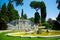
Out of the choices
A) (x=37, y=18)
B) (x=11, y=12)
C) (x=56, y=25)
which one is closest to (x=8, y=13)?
(x=11, y=12)

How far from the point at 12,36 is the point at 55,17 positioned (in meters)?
1.17

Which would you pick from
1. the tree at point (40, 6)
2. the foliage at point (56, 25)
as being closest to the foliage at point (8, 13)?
the tree at point (40, 6)

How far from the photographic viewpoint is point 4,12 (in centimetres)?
277

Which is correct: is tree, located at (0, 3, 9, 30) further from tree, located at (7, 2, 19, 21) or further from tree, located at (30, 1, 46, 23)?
tree, located at (30, 1, 46, 23)

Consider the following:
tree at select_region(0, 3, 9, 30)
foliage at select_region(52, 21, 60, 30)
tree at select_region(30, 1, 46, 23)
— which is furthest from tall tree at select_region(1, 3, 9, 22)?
foliage at select_region(52, 21, 60, 30)

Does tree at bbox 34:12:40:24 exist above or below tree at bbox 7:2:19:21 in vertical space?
below

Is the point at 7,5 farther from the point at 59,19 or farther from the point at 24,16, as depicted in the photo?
the point at 59,19

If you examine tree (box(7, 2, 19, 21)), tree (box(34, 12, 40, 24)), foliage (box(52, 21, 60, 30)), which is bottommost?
foliage (box(52, 21, 60, 30))

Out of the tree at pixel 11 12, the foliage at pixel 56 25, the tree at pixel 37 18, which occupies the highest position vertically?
the tree at pixel 11 12

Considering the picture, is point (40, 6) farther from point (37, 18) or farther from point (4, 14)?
point (4, 14)

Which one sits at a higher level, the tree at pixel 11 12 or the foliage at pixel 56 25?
the tree at pixel 11 12

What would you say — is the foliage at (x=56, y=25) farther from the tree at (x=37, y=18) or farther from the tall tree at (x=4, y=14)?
the tall tree at (x=4, y=14)

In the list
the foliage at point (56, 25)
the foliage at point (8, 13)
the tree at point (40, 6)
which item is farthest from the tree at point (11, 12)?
the foliage at point (56, 25)

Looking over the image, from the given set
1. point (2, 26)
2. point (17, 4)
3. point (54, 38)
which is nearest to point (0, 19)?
point (2, 26)
